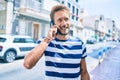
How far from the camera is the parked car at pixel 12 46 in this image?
10938mm

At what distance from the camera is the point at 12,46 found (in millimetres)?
11461

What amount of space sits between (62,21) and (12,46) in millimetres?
9568

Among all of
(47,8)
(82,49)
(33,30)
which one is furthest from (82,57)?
(47,8)

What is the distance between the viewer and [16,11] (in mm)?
18766

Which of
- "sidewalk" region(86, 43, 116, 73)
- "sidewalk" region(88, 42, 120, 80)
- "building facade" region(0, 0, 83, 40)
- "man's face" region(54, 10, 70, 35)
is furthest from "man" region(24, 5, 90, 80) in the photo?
"building facade" region(0, 0, 83, 40)

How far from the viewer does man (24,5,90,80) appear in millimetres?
2137

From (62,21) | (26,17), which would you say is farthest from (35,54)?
(26,17)

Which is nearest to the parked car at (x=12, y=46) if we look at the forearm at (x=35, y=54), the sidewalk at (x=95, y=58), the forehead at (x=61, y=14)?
the sidewalk at (x=95, y=58)

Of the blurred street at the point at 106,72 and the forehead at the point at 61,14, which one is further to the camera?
the blurred street at the point at 106,72

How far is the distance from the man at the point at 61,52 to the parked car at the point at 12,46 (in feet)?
29.8

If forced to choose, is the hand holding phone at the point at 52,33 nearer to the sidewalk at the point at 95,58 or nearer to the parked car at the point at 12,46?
the sidewalk at the point at 95,58

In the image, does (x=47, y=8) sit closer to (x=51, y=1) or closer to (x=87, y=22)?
(x=51, y=1)

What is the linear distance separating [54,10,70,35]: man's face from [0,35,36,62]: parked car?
29.7 ft

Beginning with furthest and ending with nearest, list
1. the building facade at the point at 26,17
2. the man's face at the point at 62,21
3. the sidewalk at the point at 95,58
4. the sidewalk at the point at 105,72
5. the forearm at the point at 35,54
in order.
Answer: the building facade at the point at 26,17, the sidewalk at the point at 95,58, the sidewalk at the point at 105,72, the man's face at the point at 62,21, the forearm at the point at 35,54
